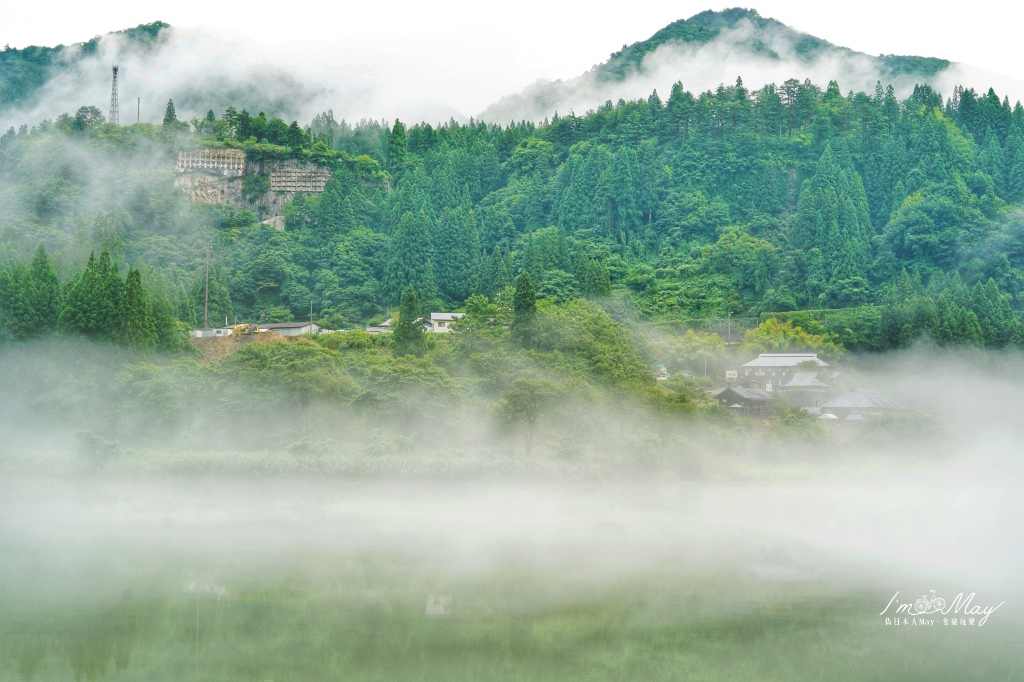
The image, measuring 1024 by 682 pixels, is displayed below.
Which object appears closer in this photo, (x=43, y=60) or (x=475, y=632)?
(x=475, y=632)

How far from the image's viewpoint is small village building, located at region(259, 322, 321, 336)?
4188 centimetres

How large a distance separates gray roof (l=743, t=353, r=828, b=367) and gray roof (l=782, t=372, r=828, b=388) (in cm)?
65

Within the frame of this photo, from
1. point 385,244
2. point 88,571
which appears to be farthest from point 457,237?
point 88,571

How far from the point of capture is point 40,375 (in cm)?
2950

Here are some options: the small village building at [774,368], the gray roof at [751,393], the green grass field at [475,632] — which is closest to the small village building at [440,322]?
the small village building at [774,368]

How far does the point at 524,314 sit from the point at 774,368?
28.8 ft

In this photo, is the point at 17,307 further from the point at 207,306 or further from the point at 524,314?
the point at 524,314

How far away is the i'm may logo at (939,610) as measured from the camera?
50.9ft

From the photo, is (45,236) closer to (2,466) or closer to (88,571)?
(2,466)

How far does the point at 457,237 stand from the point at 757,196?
52.6ft

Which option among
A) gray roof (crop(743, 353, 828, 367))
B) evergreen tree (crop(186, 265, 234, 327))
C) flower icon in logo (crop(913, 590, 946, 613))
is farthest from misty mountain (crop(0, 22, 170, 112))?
flower icon in logo (crop(913, 590, 946, 613))

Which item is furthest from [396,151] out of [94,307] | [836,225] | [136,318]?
[94,307]

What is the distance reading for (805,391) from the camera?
34125 mm

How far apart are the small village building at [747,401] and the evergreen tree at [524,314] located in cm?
647
